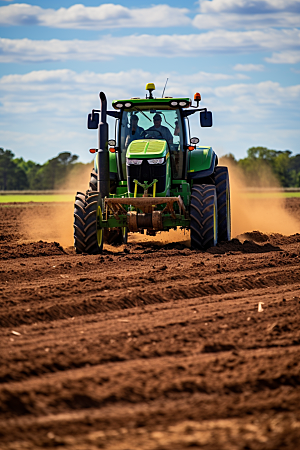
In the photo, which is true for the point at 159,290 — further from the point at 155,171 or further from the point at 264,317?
the point at 155,171

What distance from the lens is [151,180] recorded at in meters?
11.6

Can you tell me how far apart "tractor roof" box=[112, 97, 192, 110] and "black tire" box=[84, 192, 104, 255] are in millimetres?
2012

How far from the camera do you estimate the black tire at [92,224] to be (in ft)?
36.2

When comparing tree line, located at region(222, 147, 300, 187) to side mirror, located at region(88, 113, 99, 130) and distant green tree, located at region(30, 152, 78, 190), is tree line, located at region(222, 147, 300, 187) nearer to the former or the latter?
distant green tree, located at region(30, 152, 78, 190)

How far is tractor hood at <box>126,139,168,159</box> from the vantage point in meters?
11.4

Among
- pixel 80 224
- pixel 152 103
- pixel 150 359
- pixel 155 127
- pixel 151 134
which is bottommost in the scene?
pixel 150 359

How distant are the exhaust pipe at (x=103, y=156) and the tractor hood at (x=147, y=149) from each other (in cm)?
53

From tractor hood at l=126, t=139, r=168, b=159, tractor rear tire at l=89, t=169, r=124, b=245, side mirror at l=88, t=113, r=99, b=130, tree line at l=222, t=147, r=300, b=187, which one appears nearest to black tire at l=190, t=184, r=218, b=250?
tractor hood at l=126, t=139, r=168, b=159

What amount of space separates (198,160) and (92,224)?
2.99m

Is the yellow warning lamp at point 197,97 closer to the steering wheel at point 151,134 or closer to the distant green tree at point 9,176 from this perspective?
the steering wheel at point 151,134

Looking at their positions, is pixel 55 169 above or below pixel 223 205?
above

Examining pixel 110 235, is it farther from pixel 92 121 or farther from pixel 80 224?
pixel 92 121

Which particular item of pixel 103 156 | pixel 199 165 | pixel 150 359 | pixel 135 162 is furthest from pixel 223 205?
pixel 150 359

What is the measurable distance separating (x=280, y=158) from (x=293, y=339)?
4034 inches
